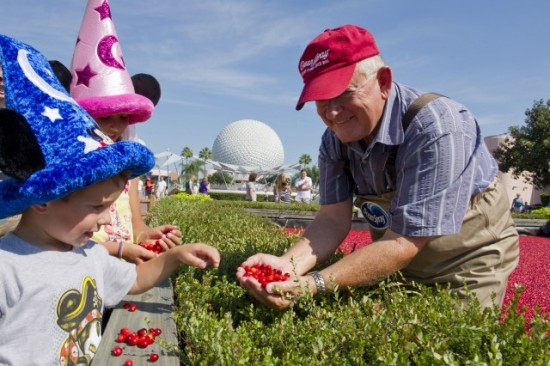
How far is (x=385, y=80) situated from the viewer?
2834mm

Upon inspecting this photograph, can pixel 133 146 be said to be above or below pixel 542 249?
above

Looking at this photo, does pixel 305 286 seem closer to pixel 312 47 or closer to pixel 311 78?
pixel 311 78

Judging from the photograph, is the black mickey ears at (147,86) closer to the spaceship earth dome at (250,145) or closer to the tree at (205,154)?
the spaceship earth dome at (250,145)

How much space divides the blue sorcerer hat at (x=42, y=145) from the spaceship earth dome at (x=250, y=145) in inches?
2942

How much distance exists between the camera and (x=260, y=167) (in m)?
79.4

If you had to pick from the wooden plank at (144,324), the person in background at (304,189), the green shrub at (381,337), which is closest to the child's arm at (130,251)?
the wooden plank at (144,324)

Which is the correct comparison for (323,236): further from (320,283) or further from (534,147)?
(534,147)

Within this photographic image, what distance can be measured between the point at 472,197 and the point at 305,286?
3.94 feet

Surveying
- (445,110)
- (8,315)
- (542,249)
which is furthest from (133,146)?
(542,249)

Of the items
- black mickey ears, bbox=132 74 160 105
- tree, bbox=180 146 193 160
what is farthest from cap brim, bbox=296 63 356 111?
tree, bbox=180 146 193 160

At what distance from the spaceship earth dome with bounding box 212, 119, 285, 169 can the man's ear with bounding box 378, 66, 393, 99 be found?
243 feet

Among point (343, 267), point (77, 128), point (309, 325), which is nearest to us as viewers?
point (77, 128)

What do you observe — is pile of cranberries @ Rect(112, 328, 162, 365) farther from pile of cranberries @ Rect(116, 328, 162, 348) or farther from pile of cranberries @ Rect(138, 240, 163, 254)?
pile of cranberries @ Rect(138, 240, 163, 254)

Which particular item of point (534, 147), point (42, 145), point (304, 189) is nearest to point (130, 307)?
point (42, 145)
